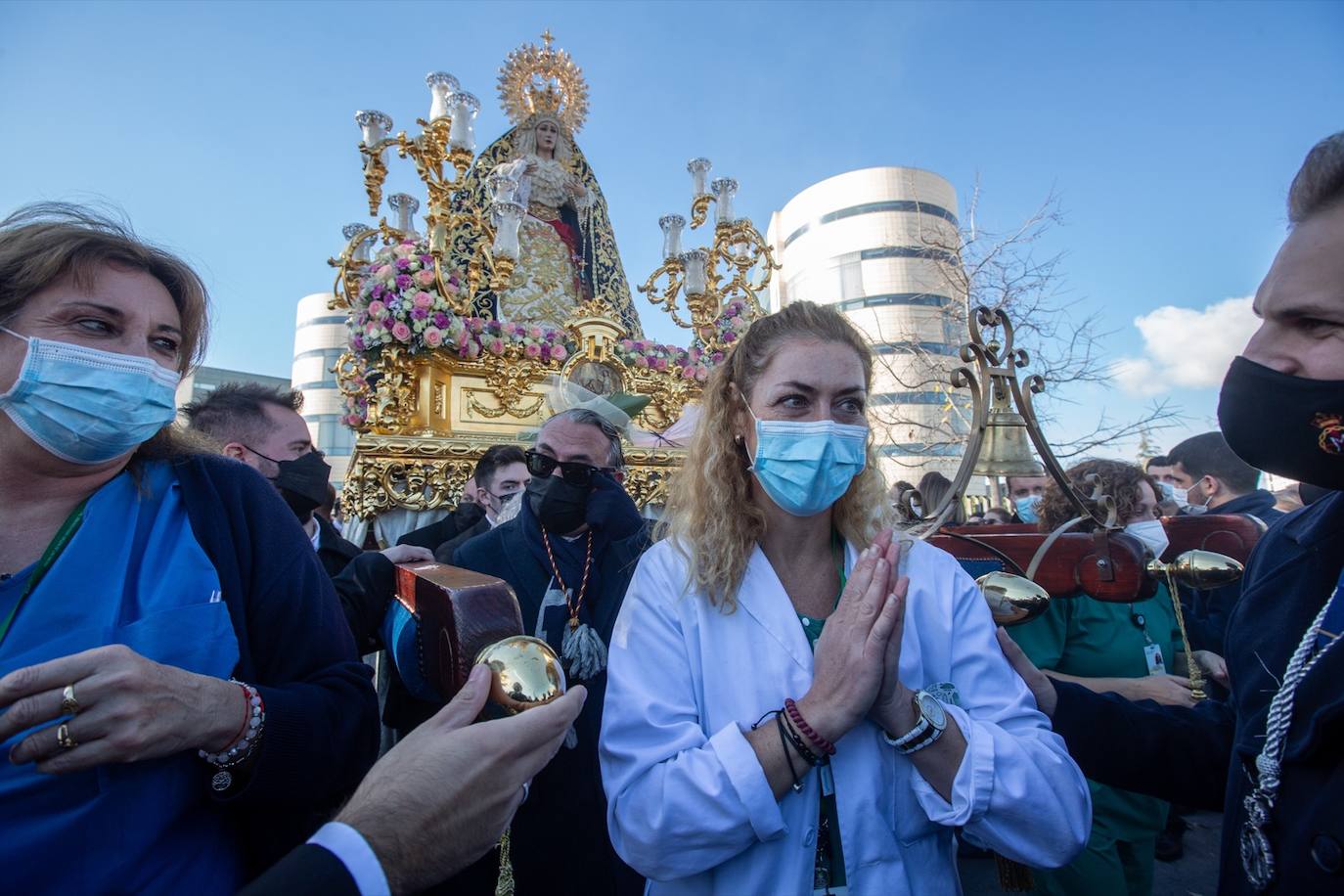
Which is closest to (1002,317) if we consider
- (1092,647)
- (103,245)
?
(1092,647)

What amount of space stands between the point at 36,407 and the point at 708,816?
5.67ft

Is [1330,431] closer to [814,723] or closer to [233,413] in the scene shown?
[814,723]

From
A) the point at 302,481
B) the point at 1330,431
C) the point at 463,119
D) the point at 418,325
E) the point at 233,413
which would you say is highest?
the point at 463,119

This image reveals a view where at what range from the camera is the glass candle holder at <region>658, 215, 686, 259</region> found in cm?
798

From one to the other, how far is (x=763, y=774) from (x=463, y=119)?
21.8 ft

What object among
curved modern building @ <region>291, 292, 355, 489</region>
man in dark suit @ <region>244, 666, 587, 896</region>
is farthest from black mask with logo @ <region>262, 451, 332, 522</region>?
curved modern building @ <region>291, 292, 355, 489</region>

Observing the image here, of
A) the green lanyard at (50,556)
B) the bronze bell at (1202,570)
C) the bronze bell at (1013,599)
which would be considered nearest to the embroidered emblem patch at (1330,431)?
the bronze bell at (1013,599)

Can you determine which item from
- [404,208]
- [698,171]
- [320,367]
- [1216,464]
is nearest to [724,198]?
[698,171]

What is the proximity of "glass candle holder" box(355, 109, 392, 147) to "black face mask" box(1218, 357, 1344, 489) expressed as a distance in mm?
6816

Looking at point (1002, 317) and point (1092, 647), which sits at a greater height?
point (1002, 317)

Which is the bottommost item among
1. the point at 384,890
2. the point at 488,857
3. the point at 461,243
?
the point at 488,857

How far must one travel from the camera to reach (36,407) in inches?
54.5

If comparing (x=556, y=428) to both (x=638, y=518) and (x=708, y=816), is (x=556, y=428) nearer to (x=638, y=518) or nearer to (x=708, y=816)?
(x=638, y=518)

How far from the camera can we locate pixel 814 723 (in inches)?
54.4
